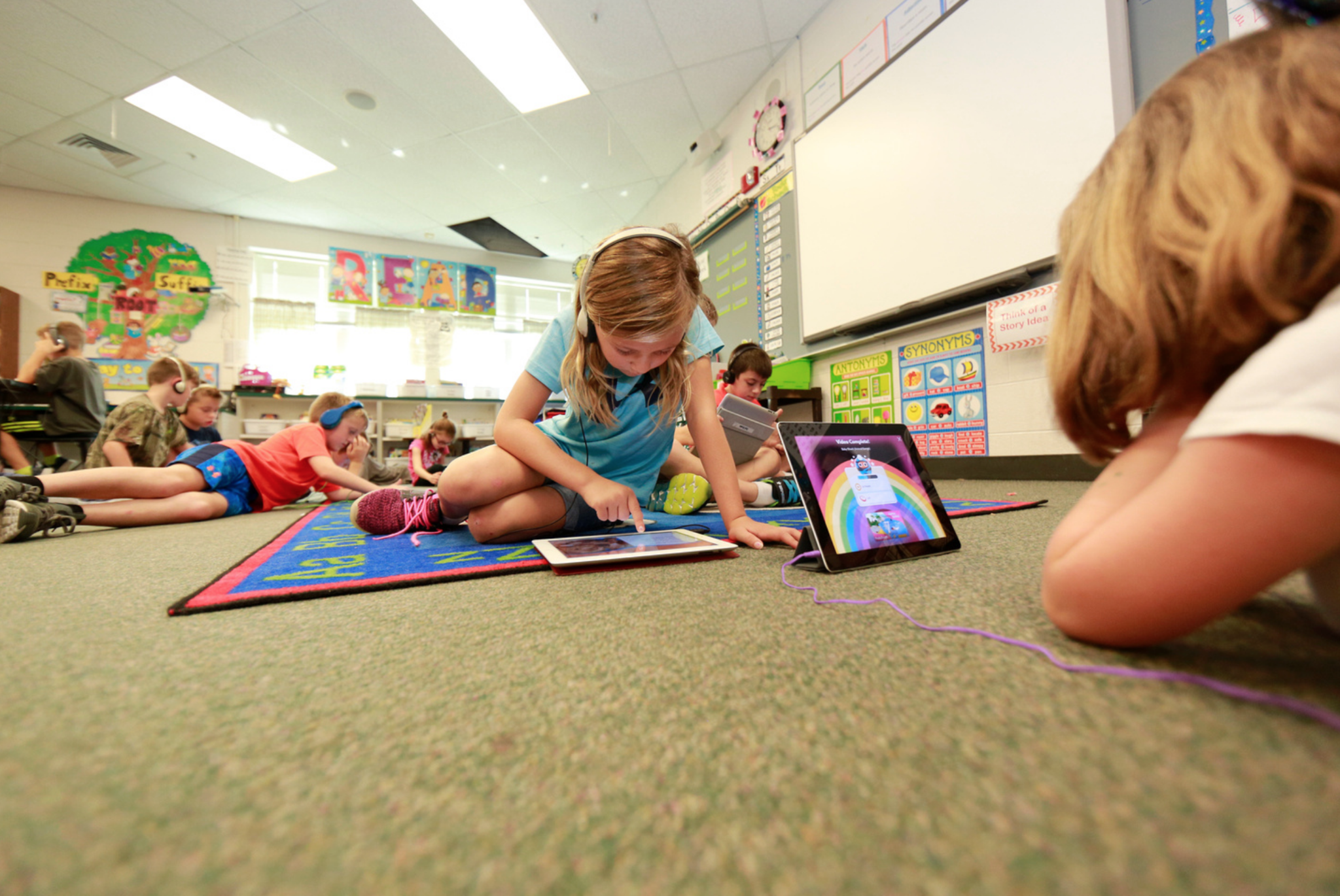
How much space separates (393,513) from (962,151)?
209cm

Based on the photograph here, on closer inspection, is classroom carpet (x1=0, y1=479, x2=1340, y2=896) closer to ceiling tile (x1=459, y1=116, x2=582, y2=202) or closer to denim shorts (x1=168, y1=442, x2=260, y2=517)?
denim shorts (x1=168, y1=442, x2=260, y2=517)

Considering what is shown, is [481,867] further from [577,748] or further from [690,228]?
Result: [690,228]

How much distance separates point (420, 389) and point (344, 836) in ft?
14.5

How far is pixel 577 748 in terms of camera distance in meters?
0.25

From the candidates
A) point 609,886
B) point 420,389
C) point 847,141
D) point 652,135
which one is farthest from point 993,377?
point 420,389

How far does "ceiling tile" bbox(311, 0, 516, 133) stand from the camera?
2.11 m

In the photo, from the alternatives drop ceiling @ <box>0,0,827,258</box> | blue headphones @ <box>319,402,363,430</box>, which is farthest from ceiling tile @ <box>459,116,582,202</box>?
blue headphones @ <box>319,402,363,430</box>

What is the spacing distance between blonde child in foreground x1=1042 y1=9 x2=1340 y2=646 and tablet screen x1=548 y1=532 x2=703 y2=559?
45cm

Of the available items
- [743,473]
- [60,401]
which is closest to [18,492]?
[60,401]

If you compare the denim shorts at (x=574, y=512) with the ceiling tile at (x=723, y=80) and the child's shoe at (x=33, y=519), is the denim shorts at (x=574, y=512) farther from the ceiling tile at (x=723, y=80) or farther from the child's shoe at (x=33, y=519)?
the ceiling tile at (x=723, y=80)

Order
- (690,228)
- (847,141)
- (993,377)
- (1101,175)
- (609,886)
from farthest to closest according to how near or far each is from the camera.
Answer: (690,228)
(847,141)
(993,377)
(1101,175)
(609,886)

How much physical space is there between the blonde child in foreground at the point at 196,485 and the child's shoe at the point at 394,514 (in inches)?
29.9

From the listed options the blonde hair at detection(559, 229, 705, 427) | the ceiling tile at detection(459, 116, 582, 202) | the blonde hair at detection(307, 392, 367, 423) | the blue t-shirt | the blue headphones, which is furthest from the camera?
the ceiling tile at detection(459, 116, 582, 202)

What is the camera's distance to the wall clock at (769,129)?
250cm
